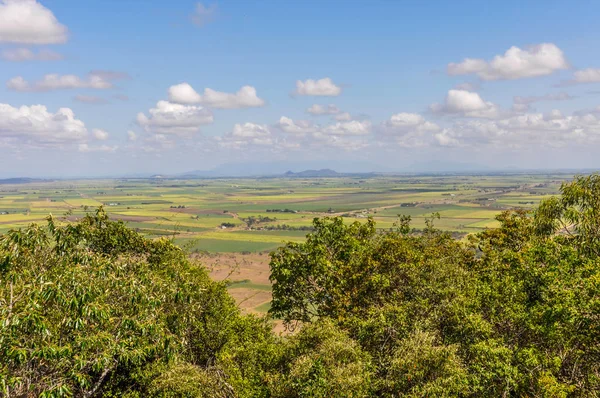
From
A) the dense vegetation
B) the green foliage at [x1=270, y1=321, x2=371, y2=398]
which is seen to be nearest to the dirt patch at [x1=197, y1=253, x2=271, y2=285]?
the dense vegetation

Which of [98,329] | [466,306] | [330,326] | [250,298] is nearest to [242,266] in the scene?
[250,298]

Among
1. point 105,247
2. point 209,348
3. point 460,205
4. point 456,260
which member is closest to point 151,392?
point 209,348

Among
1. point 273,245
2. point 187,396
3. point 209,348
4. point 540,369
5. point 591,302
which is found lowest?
point 273,245

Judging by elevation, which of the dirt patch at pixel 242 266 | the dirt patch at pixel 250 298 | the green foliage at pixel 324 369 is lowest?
the dirt patch at pixel 250 298

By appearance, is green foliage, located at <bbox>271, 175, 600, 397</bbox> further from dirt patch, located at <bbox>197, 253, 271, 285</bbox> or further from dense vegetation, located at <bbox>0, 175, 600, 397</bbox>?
dirt patch, located at <bbox>197, 253, 271, 285</bbox>

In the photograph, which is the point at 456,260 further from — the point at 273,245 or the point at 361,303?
the point at 273,245

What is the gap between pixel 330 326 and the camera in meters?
16.3

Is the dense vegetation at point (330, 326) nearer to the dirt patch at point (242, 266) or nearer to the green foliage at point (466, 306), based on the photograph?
the green foliage at point (466, 306)

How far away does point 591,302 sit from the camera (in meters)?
13.3

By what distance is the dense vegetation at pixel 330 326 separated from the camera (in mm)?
12797

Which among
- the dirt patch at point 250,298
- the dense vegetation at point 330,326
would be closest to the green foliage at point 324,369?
the dense vegetation at point 330,326

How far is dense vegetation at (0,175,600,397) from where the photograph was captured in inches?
504

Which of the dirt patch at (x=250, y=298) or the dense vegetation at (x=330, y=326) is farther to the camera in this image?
the dirt patch at (x=250, y=298)

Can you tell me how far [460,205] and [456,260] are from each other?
594ft
